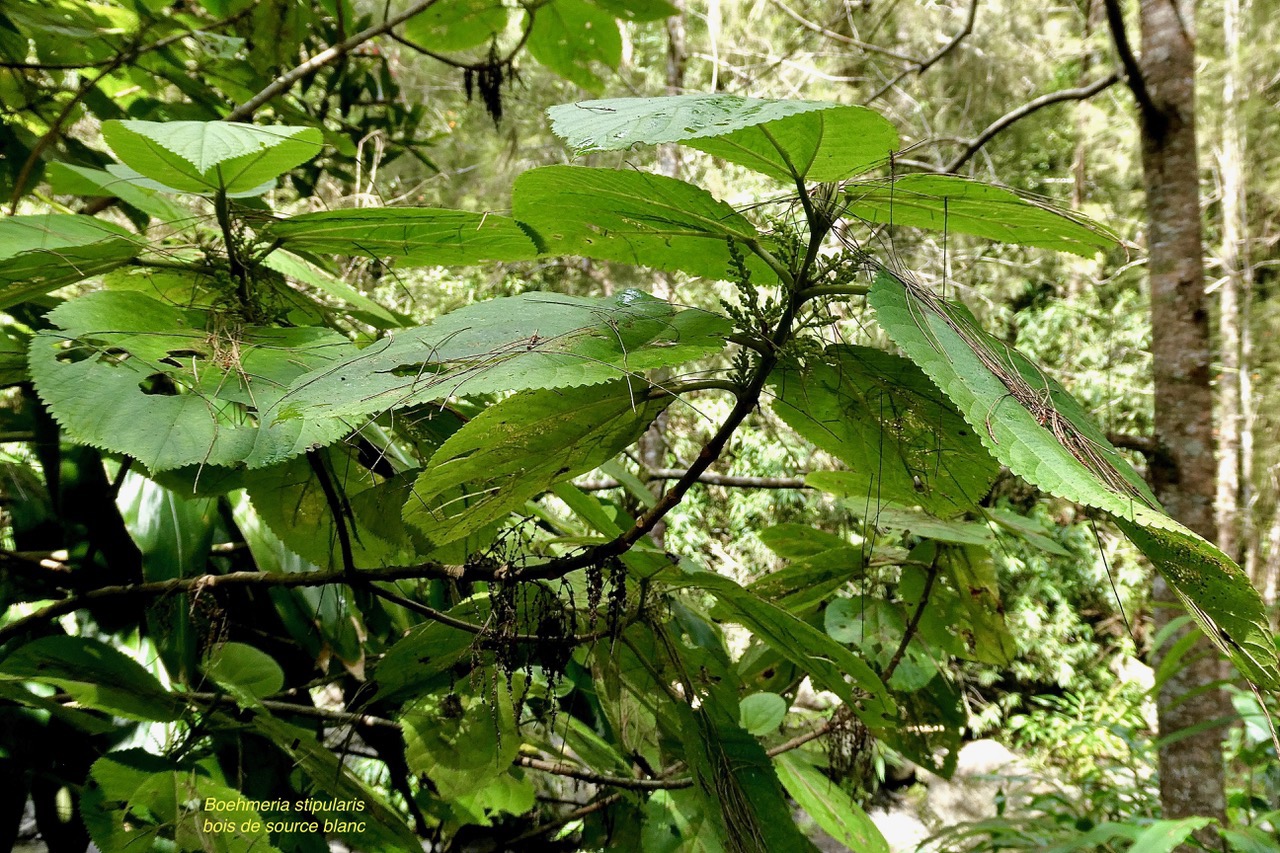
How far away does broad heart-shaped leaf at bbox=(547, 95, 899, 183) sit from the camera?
1.10 feet

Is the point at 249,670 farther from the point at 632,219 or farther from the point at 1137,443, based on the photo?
the point at 1137,443

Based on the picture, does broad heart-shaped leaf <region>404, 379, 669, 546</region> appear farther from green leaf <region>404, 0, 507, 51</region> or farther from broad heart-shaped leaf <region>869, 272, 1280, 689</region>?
green leaf <region>404, 0, 507, 51</region>

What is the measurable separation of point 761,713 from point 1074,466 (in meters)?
0.68

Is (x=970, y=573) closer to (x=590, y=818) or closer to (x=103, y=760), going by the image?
(x=590, y=818)

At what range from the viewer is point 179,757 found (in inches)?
24.2

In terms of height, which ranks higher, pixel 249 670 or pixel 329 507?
pixel 329 507

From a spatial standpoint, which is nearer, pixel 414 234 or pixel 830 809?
pixel 414 234

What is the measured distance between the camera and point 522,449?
1.36 feet

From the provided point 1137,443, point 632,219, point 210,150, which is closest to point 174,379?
point 210,150

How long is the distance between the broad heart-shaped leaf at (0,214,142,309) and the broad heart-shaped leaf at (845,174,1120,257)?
0.47 meters

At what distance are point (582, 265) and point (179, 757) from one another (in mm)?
5533

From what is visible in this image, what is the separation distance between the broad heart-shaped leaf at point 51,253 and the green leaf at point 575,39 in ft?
2.57

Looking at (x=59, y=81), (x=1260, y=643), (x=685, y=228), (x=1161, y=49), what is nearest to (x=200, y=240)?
(x=685, y=228)

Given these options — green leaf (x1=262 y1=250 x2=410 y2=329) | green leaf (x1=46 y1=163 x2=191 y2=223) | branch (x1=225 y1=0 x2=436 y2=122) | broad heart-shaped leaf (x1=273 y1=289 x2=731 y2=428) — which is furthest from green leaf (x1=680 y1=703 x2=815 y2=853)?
branch (x1=225 y1=0 x2=436 y2=122)
